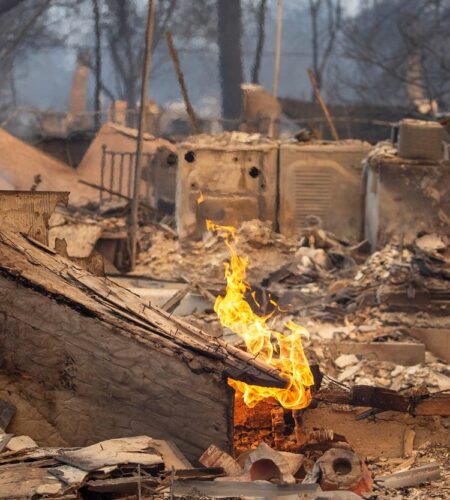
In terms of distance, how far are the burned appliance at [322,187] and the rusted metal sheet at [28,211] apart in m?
10.5

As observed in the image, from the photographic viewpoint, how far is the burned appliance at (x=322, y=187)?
1662 cm

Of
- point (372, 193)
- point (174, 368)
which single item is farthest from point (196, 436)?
point (372, 193)

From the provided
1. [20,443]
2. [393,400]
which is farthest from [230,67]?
[20,443]

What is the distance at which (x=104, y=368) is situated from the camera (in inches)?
230

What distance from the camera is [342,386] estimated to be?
8.08 metres

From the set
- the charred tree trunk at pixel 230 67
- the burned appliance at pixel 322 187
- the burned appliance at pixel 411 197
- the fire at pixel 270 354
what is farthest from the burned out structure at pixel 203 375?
the charred tree trunk at pixel 230 67

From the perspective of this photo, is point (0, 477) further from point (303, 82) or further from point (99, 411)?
point (303, 82)

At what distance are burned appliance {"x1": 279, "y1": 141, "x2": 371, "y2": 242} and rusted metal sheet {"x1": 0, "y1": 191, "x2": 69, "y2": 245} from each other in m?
10.5

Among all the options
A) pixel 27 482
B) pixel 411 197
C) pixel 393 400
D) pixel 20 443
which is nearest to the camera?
pixel 27 482

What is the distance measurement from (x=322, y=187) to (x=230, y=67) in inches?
605

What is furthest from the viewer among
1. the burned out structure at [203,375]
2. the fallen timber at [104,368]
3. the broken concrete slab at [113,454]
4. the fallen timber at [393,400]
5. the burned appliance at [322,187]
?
the burned appliance at [322,187]

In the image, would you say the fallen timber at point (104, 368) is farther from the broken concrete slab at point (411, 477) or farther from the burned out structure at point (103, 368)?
the broken concrete slab at point (411, 477)

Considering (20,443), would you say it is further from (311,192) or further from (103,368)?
(311,192)

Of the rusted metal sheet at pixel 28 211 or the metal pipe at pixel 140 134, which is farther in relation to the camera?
the metal pipe at pixel 140 134
